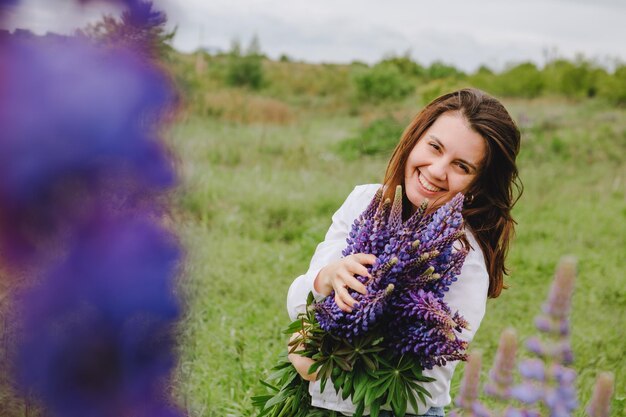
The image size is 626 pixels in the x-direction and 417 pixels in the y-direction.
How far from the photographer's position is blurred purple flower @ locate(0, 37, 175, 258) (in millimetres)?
377

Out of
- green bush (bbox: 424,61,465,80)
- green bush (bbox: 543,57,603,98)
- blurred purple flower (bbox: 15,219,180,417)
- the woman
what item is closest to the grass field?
blurred purple flower (bbox: 15,219,180,417)

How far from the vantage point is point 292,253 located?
4.43 meters

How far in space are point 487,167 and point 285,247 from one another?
10.9ft

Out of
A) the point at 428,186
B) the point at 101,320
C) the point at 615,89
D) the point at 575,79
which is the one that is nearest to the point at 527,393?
the point at 428,186

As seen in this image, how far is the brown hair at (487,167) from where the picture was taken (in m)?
1.36

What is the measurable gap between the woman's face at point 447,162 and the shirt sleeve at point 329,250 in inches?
5.1

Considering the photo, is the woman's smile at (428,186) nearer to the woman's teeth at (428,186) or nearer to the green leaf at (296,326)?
the woman's teeth at (428,186)

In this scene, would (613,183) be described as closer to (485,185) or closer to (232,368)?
(232,368)

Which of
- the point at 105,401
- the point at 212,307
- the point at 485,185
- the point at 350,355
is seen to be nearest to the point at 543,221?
the point at 212,307

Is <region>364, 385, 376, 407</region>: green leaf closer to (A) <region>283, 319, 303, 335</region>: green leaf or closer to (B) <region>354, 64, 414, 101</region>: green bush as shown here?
(A) <region>283, 319, 303, 335</region>: green leaf

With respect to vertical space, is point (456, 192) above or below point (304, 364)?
above

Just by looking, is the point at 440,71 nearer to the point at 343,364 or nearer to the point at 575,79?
the point at 575,79

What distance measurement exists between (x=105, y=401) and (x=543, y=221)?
610 cm

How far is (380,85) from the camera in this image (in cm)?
2050
